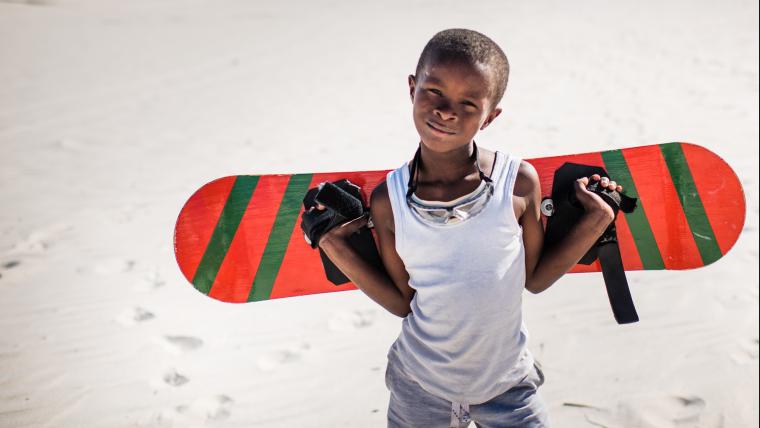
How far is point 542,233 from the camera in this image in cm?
173

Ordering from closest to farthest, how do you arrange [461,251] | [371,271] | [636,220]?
[461,251], [371,271], [636,220]

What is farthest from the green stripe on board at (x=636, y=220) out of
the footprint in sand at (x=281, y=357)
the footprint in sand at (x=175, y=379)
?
the footprint in sand at (x=175, y=379)

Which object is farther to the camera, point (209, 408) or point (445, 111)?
point (209, 408)

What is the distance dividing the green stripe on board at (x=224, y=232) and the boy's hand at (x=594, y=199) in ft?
4.07

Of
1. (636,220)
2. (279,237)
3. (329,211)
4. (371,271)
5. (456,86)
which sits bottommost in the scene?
(279,237)

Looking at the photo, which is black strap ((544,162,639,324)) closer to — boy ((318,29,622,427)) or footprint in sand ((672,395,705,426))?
boy ((318,29,622,427))

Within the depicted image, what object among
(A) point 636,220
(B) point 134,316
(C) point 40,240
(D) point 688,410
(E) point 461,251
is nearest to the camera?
(E) point 461,251

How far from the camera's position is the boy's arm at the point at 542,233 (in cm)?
167

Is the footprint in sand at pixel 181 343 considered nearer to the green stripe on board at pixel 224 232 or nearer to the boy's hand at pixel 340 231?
the green stripe on board at pixel 224 232

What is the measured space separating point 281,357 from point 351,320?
54 cm

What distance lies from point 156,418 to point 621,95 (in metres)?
6.91

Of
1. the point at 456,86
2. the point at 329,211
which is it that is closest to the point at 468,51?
the point at 456,86

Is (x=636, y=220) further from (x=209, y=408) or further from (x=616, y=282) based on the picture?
(x=209, y=408)

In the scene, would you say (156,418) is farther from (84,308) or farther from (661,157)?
(661,157)
